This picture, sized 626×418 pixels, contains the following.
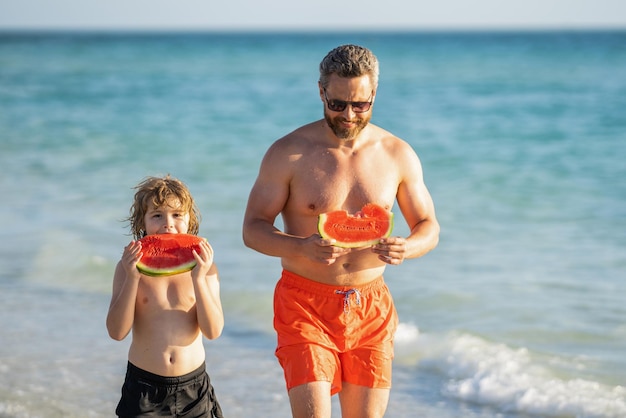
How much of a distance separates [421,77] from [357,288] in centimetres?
2973

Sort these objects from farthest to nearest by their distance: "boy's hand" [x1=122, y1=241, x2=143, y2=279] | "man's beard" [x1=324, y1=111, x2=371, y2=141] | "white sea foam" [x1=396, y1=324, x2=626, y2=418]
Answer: "white sea foam" [x1=396, y1=324, x2=626, y2=418]
"man's beard" [x1=324, y1=111, x2=371, y2=141]
"boy's hand" [x1=122, y1=241, x2=143, y2=279]

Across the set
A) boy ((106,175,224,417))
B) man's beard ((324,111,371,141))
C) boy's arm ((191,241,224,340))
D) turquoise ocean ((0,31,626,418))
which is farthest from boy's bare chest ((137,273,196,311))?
turquoise ocean ((0,31,626,418))

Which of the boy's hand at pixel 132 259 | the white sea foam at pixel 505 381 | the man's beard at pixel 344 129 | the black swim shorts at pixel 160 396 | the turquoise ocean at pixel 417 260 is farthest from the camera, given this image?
the turquoise ocean at pixel 417 260

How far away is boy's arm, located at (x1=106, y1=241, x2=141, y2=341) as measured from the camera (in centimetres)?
410

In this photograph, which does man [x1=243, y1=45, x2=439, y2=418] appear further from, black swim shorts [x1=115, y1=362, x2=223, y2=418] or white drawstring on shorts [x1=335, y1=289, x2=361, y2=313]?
black swim shorts [x1=115, y1=362, x2=223, y2=418]

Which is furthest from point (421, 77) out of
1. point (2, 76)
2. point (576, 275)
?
point (576, 275)

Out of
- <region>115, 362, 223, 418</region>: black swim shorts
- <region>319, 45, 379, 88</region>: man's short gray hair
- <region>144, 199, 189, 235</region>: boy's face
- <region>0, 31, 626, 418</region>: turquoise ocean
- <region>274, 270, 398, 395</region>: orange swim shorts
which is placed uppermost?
<region>319, 45, 379, 88</region>: man's short gray hair

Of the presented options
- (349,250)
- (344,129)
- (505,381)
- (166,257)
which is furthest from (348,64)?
(505,381)

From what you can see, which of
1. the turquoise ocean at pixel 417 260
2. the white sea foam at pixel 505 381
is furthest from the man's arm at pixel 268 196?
the white sea foam at pixel 505 381

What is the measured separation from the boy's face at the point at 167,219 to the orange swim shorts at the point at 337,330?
1.93 feet

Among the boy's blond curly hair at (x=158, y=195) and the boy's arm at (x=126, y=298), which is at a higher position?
the boy's blond curly hair at (x=158, y=195)

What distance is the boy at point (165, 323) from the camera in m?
4.16

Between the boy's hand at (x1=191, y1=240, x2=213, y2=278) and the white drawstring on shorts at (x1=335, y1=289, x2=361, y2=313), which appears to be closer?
the boy's hand at (x1=191, y1=240, x2=213, y2=278)

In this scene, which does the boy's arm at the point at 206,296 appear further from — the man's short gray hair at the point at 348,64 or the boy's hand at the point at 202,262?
the man's short gray hair at the point at 348,64
